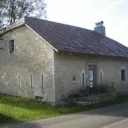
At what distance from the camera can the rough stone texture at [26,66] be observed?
19.3m

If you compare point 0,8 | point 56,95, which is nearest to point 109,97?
point 56,95

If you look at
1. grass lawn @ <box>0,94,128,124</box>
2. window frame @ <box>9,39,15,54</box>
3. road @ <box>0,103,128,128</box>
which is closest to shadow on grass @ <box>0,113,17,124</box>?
grass lawn @ <box>0,94,128,124</box>

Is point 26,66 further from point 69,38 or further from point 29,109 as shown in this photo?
point 29,109

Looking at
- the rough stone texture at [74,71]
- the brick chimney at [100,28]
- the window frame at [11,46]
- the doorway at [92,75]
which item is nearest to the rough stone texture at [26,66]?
the window frame at [11,46]

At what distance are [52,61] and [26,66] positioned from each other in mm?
3164

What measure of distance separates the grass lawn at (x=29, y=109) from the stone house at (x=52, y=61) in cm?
123

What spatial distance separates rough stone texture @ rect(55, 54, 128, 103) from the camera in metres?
19.1

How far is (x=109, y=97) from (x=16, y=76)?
7.16 meters

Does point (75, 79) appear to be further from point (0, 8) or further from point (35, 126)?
point (0, 8)

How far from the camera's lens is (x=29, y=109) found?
53.9 feet

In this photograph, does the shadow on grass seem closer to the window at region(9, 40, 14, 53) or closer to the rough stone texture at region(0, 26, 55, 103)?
the rough stone texture at region(0, 26, 55, 103)

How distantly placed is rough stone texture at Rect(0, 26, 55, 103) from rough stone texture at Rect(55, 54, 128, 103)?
0.48 meters

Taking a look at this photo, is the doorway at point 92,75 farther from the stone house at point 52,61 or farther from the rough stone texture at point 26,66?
the rough stone texture at point 26,66

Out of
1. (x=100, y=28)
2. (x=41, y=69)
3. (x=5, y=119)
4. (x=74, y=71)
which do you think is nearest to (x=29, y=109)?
(x=5, y=119)
